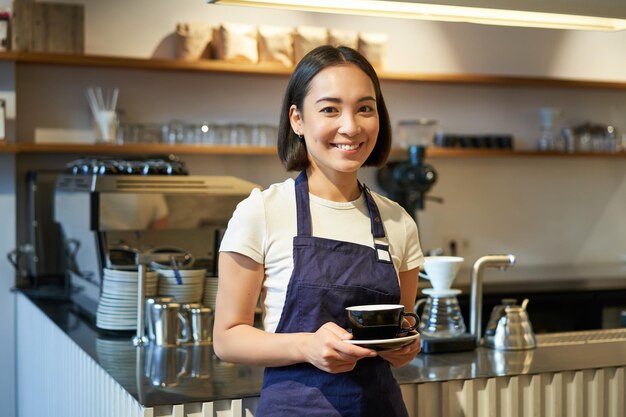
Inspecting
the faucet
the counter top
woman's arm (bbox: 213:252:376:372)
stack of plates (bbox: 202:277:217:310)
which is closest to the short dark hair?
woman's arm (bbox: 213:252:376:372)

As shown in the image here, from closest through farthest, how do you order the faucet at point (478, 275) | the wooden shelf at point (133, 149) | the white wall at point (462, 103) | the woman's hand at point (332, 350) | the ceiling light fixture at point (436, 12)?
the woman's hand at point (332, 350)
the ceiling light fixture at point (436, 12)
the faucet at point (478, 275)
the wooden shelf at point (133, 149)
the white wall at point (462, 103)

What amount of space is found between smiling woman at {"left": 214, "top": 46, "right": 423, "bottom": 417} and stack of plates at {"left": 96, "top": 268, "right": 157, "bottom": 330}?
1.38m

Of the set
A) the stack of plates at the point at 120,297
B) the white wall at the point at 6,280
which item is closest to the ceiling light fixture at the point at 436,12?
the stack of plates at the point at 120,297

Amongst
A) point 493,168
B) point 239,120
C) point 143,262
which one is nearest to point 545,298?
point 493,168

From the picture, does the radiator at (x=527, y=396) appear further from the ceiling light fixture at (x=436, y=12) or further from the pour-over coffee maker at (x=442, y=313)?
the ceiling light fixture at (x=436, y=12)

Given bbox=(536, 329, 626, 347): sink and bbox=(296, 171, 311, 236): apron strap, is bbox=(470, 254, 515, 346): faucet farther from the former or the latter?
bbox=(296, 171, 311, 236): apron strap

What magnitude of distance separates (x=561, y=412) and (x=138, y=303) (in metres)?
1.37

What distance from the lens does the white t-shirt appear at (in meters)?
1.88

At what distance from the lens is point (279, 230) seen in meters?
1.89

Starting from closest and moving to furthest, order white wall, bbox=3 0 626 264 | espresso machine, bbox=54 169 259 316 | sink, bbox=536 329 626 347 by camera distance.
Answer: sink, bbox=536 329 626 347, espresso machine, bbox=54 169 259 316, white wall, bbox=3 0 626 264

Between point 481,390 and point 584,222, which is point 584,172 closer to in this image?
point 584,222

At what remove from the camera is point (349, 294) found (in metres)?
1.88

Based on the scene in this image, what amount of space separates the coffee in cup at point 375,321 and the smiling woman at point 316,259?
3cm

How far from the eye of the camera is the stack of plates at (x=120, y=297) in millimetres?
3262
